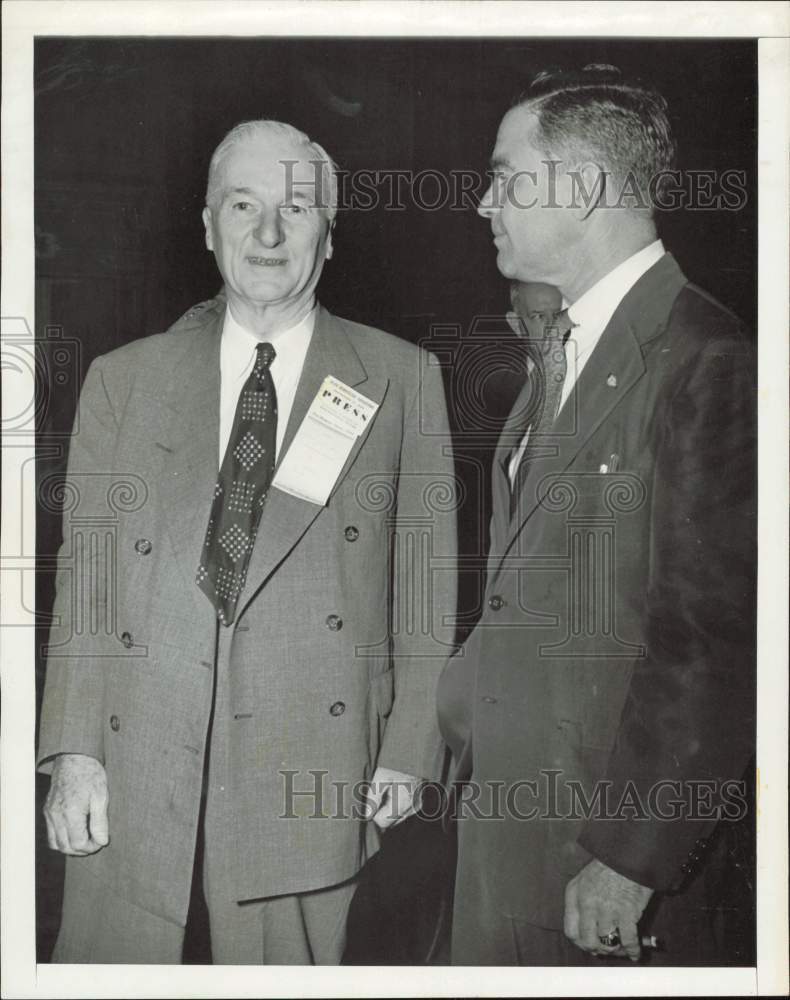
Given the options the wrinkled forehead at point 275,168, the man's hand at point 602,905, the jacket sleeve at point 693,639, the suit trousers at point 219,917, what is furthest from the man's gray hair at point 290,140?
the man's hand at point 602,905

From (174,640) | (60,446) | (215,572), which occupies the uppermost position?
(60,446)

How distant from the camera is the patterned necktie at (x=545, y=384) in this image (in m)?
2.32

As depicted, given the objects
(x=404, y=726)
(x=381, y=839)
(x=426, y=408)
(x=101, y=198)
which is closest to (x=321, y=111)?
(x=101, y=198)

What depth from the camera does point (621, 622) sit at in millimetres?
2320

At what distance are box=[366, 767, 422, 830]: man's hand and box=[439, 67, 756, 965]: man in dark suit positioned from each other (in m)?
0.11

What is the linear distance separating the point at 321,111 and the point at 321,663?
1.18 m

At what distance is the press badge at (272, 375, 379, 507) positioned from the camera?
91.7 inches

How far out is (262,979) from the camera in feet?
7.91

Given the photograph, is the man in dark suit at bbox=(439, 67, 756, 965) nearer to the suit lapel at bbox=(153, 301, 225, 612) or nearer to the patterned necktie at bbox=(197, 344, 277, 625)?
the patterned necktie at bbox=(197, 344, 277, 625)

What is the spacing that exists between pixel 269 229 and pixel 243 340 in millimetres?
241

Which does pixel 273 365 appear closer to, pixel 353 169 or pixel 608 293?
pixel 353 169

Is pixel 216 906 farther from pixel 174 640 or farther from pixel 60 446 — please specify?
pixel 60 446

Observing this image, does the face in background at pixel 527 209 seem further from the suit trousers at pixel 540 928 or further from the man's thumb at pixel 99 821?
the man's thumb at pixel 99 821

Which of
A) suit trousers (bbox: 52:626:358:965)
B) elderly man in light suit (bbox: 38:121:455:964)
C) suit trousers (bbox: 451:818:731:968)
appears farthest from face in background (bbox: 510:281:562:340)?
suit trousers (bbox: 451:818:731:968)
